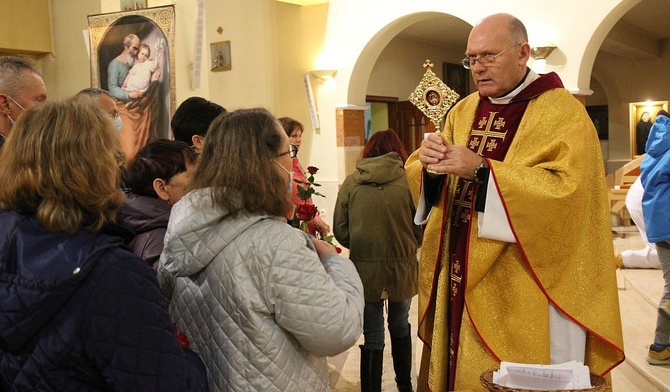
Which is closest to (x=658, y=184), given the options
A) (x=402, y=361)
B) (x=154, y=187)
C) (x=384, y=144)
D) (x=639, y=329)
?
(x=639, y=329)

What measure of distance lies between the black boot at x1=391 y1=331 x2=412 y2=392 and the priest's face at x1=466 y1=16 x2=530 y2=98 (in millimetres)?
2045

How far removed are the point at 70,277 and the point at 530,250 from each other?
5.10 ft

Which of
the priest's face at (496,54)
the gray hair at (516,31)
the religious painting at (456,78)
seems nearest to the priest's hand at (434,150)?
the priest's face at (496,54)

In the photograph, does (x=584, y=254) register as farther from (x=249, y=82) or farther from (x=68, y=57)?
(x=68, y=57)

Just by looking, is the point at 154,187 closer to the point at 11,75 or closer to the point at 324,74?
the point at 11,75

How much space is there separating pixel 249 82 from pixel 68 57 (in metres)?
3.13

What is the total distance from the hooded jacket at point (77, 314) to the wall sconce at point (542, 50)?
7429mm

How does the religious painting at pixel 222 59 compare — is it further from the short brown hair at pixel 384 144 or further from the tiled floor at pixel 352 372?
the short brown hair at pixel 384 144

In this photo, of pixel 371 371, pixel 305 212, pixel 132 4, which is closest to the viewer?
pixel 305 212

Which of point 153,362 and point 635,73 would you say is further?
point 635,73

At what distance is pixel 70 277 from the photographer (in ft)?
4.33

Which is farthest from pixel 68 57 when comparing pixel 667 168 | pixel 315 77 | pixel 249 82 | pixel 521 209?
pixel 521 209

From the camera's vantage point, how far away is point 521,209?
229cm

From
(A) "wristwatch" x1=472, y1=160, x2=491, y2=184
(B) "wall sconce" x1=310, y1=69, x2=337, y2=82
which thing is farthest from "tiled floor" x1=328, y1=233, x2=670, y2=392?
(B) "wall sconce" x1=310, y1=69, x2=337, y2=82
